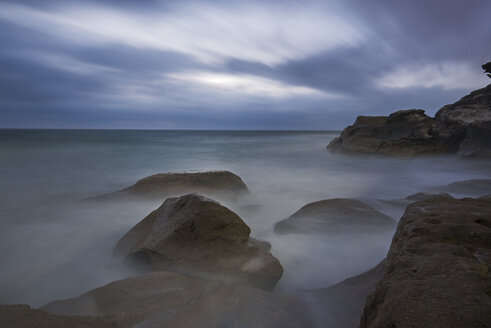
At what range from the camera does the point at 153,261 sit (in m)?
3.04

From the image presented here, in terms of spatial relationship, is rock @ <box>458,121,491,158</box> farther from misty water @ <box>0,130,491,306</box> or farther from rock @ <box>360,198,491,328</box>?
rock @ <box>360,198,491,328</box>

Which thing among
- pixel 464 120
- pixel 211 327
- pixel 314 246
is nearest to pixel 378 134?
pixel 464 120

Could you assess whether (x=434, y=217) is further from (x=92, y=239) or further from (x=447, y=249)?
(x=92, y=239)

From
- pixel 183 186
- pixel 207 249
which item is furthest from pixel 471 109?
pixel 207 249

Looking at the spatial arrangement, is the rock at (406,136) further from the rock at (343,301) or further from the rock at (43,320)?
the rock at (43,320)

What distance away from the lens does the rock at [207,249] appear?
9.32 ft

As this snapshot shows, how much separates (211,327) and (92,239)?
310 centimetres

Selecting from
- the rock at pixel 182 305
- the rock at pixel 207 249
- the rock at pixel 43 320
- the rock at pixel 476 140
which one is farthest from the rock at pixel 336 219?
the rock at pixel 476 140

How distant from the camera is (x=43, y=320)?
6.31 ft

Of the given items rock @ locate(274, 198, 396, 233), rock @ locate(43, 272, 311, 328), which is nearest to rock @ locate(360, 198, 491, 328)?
rock @ locate(43, 272, 311, 328)

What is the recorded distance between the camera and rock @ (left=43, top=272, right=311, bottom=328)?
204 centimetres

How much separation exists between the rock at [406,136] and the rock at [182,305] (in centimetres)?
1519

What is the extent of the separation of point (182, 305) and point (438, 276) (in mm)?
1827

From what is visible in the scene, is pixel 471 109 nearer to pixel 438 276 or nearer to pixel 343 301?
pixel 343 301
